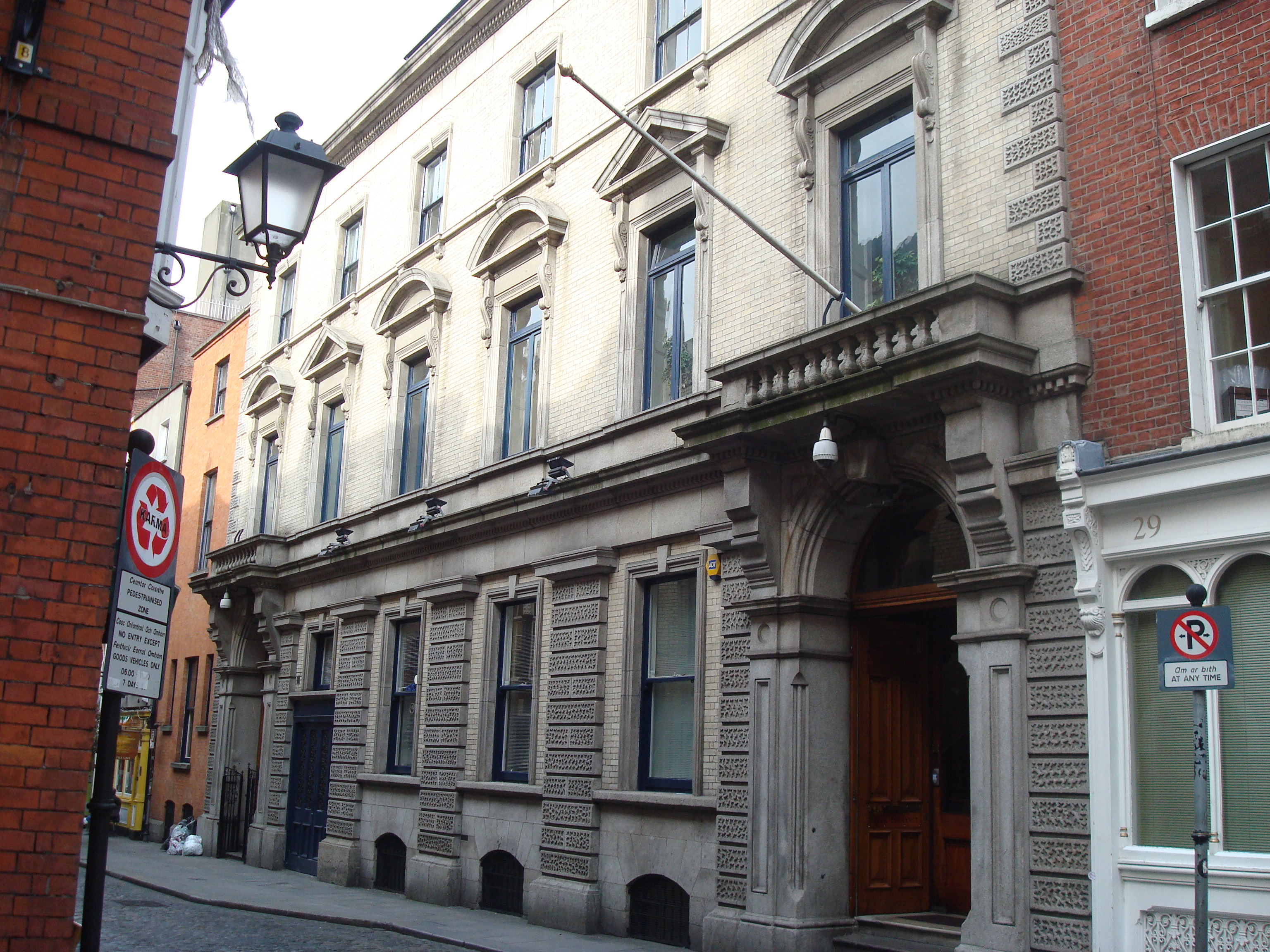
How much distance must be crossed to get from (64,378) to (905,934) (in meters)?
9.02

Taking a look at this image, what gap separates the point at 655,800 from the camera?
13984 mm

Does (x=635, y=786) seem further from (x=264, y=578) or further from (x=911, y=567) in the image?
(x=264, y=578)

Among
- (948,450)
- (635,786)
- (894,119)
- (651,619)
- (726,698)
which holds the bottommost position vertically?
(635,786)

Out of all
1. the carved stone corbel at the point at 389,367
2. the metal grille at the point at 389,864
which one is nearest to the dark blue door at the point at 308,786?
the metal grille at the point at 389,864

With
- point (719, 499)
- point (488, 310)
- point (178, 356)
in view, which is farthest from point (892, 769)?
point (178, 356)

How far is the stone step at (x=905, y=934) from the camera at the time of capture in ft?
36.1

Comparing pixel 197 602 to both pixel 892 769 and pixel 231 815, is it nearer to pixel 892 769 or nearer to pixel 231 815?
pixel 231 815

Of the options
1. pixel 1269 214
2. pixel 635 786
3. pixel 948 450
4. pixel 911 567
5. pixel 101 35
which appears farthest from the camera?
pixel 635 786

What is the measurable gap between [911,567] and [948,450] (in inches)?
89.9

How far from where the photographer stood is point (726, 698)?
43.8ft

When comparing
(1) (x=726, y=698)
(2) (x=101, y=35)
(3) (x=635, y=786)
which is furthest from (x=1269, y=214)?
(3) (x=635, y=786)

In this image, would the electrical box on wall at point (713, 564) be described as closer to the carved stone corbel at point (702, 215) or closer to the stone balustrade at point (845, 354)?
the stone balustrade at point (845, 354)

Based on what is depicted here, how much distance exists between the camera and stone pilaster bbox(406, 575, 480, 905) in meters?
17.8

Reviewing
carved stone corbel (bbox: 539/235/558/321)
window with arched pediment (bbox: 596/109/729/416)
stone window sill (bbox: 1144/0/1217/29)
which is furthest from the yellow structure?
stone window sill (bbox: 1144/0/1217/29)
